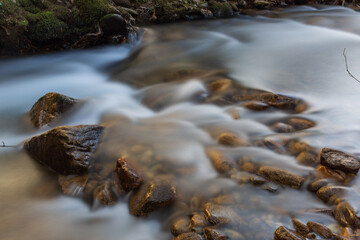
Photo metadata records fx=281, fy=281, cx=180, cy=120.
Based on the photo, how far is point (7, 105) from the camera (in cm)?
508

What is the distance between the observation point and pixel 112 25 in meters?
7.60

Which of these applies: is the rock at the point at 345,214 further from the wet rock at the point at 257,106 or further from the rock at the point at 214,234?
the wet rock at the point at 257,106

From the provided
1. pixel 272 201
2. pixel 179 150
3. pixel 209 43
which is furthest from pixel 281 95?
pixel 209 43

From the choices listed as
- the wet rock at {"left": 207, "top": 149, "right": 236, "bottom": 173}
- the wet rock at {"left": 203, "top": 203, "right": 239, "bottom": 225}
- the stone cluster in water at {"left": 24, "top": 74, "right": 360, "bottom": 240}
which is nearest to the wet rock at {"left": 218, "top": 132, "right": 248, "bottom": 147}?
the stone cluster in water at {"left": 24, "top": 74, "right": 360, "bottom": 240}

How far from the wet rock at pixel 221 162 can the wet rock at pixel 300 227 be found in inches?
35.0

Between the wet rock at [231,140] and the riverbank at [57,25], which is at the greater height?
the riverbank at [57,25]

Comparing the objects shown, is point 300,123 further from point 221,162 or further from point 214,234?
point 214,234

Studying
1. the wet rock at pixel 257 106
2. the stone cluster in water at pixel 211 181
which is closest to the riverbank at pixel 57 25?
the stone cluster in water at pixel 211 181

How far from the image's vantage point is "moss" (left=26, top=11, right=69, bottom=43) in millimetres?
6816

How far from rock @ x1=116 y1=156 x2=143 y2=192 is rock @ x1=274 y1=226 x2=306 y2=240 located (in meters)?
1.42

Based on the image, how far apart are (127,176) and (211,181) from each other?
2.96 ft

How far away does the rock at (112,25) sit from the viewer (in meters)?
7.41

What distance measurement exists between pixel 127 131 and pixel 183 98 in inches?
55.7

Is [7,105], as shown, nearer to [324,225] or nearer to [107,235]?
[107,235]
